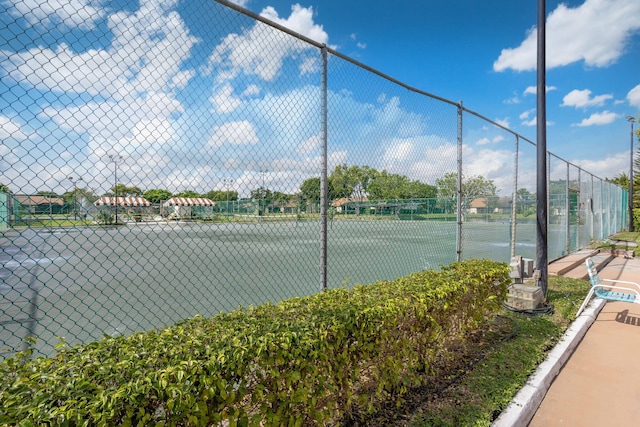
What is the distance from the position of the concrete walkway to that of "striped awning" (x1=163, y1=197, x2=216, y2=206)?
9.07ft

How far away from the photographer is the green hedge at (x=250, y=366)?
4.18 ft

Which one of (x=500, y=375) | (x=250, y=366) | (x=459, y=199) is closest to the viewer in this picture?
(x=250, y=366)

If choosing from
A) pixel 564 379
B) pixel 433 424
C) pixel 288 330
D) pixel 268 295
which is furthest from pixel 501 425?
pixel 268 295

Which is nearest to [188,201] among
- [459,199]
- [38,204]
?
[38,204]

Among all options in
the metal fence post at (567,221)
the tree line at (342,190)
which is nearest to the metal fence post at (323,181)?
the tree line at (342,190)

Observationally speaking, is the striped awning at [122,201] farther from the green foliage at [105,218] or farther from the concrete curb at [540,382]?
the concrete curb at [540,382]

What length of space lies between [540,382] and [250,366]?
9.27 ft

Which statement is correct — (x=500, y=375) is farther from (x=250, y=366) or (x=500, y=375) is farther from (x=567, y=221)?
(x=567, y=221)

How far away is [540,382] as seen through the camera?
301 cm

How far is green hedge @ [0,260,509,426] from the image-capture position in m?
1.27

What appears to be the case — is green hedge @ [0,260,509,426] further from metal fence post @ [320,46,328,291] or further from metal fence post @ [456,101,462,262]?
metal fence post @ [456,101,462,262]

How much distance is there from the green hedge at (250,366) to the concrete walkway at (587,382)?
898 millimetres

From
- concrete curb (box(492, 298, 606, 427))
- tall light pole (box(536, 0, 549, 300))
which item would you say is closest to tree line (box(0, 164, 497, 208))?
tall light pole (box(536, 0, 549, 300))

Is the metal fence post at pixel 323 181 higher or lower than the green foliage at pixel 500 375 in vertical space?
higher
